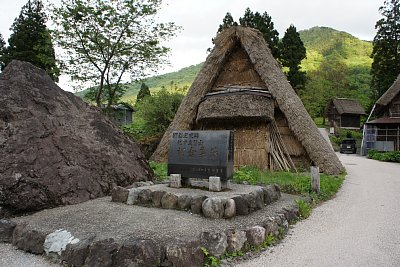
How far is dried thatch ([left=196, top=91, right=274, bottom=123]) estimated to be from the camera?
41.8ft


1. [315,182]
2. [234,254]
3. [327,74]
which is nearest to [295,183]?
[315,182]

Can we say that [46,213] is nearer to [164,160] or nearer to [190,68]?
[164,160]

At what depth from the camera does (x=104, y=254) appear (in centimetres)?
393

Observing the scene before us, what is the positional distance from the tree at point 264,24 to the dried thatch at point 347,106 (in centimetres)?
1284

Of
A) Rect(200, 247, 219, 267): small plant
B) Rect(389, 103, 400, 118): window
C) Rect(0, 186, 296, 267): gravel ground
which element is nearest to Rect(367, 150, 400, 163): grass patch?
Rect(389, 103, 400, 118): window

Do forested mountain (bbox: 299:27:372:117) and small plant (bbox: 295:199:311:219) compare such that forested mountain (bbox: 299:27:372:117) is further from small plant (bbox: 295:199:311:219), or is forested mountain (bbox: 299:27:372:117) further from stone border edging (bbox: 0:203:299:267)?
stone border edging (bbox: 0:203:299:267)

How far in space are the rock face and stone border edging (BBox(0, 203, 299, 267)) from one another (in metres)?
1.35

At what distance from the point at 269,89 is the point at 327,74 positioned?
1416 inches

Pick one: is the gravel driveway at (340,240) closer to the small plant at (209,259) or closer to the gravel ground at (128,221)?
the small plant at (209,259)

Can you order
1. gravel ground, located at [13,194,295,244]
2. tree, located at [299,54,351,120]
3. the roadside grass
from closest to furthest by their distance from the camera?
gravel ground, located at [13,194,295,244]
the roadside grass
tree, located at [299,54,351,120]

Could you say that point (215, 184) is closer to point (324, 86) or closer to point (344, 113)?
point (344, 113)

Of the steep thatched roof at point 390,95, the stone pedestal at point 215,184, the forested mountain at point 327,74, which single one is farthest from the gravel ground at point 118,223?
the steep thatched roof at point 390,95

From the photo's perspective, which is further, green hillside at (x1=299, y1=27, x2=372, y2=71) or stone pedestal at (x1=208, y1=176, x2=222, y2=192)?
green hillside at (x1=299, y1=27, x2=372, y2=71)

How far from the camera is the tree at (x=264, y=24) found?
31797 millimetres
